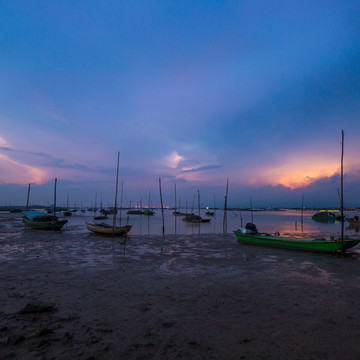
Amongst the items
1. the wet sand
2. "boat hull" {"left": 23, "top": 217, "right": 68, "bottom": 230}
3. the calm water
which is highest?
the wet sand

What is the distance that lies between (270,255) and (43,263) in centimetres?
1398

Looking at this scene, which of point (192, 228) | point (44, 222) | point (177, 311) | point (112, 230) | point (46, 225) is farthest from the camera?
point (192, 228)

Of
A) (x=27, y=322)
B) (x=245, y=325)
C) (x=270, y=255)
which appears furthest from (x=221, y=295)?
(x=270, y=255)

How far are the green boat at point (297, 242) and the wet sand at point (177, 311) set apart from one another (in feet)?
12.0

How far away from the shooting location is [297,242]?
18.0 meters

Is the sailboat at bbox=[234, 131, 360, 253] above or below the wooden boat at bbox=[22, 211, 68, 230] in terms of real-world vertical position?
above

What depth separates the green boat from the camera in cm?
1599

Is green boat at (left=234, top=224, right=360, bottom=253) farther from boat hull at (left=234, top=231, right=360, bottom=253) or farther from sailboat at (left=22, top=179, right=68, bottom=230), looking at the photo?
sailboat at (left=22, top=179, right=68, bottom=230)

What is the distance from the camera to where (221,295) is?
8133mm

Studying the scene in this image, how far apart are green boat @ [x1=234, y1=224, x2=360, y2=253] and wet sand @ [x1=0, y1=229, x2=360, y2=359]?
12.0ft

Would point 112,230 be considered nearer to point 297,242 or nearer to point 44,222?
point 44,222

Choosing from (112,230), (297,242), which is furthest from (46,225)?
(297,242)

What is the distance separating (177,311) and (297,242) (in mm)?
14302

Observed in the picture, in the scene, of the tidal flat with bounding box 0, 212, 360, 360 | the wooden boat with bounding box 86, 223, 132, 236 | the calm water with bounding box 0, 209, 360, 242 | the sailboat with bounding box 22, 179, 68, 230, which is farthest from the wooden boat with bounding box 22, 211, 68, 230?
the tidal flat with bounding box 0, 212, 360, 360
